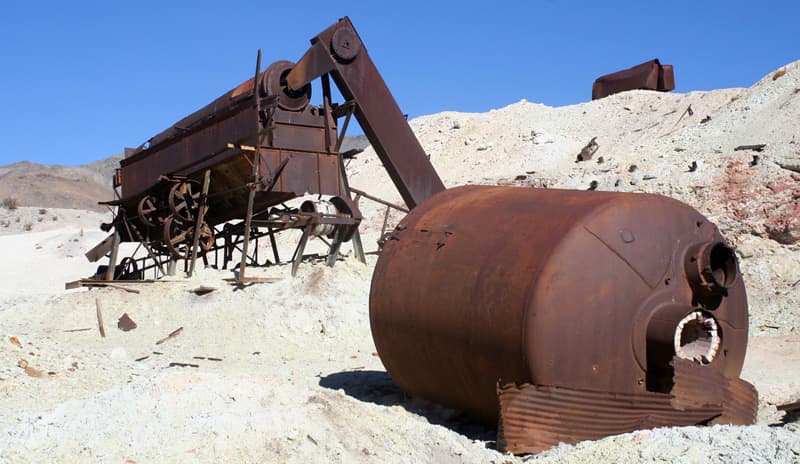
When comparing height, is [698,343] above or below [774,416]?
above

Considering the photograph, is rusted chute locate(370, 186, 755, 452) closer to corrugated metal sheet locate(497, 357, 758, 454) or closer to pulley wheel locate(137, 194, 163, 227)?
corrugated metal sheet locate(497, 357, 758, 454)

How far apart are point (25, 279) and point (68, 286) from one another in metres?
9.89

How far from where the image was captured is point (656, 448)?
15.6 feet

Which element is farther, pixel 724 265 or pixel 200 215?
pixel 200 215

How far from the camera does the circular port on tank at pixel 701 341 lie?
5941mm

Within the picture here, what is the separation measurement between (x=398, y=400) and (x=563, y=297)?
233 cm

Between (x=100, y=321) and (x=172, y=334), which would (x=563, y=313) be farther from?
(x=100, y=321)

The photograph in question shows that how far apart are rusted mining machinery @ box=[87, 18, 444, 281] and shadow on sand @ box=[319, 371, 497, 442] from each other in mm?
5204

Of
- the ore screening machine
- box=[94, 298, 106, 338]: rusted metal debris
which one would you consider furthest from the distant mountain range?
the ore screening machine

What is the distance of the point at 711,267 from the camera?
596 cm

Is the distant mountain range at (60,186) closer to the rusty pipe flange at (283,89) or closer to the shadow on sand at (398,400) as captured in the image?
the rusty pipe flange at (283,89)

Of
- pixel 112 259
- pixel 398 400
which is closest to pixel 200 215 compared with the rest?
pixel 112 259

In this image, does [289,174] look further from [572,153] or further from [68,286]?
[572,153]

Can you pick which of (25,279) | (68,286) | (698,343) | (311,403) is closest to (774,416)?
(698,343)
